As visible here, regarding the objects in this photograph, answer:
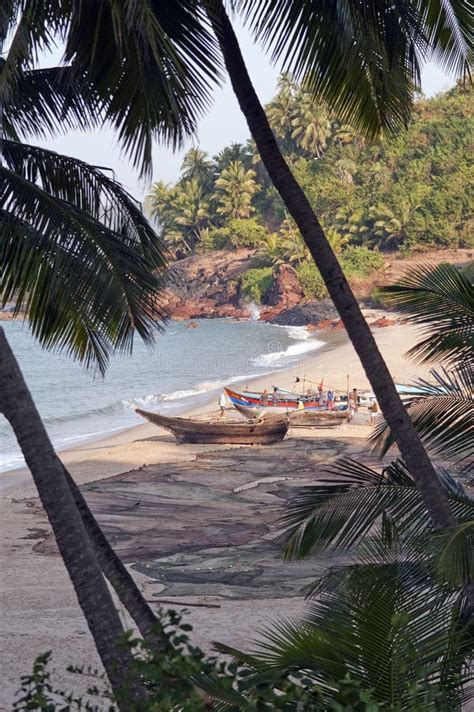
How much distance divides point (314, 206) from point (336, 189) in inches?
100

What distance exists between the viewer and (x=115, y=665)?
465 cm

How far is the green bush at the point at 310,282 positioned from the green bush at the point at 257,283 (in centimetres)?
396

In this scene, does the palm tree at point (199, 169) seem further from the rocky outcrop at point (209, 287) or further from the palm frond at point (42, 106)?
the palm frond at point (42, 106)

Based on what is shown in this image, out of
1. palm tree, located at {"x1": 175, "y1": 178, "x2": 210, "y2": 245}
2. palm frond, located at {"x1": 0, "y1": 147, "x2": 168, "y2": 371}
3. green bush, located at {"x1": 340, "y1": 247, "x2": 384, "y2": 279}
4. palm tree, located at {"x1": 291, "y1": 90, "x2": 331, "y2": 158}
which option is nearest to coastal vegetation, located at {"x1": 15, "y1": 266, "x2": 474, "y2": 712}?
palm frond, located at {"x1": 0, "y1": 147, "x2": 168, "y2": 371}

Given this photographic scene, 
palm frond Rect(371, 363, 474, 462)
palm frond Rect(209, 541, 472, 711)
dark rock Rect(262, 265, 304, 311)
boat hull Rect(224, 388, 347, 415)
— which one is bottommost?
boat hull Rect(224, 388, 347, 415)

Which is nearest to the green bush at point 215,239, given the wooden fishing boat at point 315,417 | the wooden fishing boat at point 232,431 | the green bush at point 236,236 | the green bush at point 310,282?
the green bush at point 236,236

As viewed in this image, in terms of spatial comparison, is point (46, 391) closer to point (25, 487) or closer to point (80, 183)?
point (25, 487)

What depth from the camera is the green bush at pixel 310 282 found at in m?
67.1

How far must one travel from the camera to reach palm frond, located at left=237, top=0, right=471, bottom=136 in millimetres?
6199

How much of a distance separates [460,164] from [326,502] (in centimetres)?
6353

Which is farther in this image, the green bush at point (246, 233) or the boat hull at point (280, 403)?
the green bush at point (246, 233)

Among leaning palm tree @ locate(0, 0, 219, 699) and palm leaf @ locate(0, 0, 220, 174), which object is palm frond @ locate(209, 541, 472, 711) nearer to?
leaning palm tree @ locate(0, 0, 219, 699)

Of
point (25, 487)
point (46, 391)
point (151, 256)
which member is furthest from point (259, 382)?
point (151, 256)

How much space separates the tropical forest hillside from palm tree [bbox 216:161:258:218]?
0.09m
